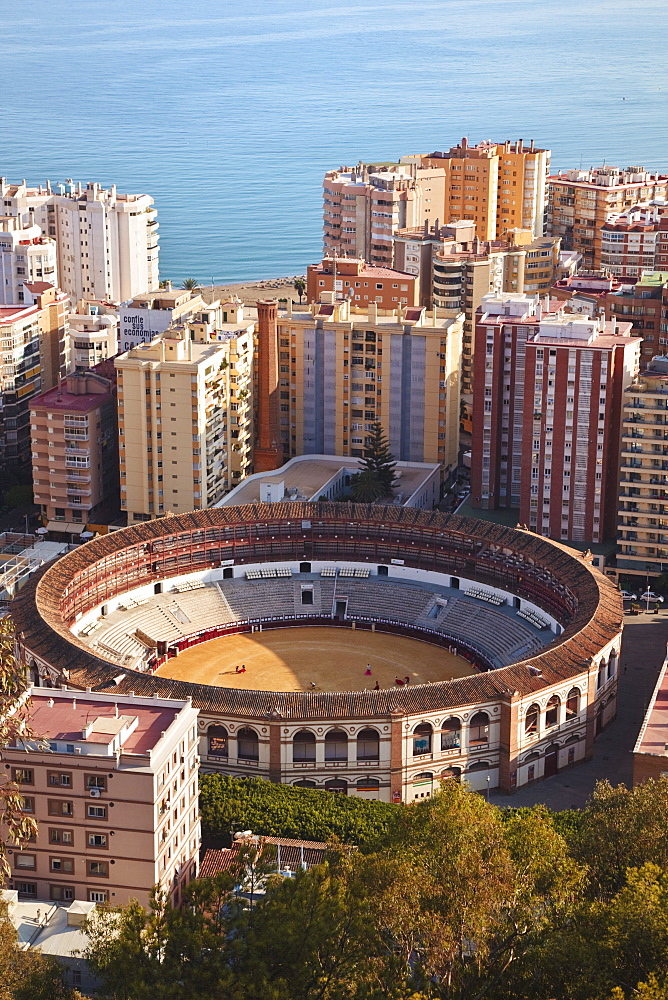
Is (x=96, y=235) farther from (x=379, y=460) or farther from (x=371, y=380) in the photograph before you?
(x=379, y=460)

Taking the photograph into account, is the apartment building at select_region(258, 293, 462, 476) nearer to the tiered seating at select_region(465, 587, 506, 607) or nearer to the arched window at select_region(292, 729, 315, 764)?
the tiered seating at select_region(465, 587, 506, 607)

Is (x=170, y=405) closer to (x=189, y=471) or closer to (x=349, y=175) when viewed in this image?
(x=189, y=471)

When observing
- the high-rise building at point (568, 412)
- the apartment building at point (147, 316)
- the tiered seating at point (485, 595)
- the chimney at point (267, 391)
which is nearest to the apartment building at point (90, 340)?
the apartment building at point (147, 316)

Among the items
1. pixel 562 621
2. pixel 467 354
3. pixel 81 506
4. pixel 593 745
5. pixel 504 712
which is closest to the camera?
pixel 504 712

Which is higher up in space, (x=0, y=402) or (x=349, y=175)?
(x=349, y=175)

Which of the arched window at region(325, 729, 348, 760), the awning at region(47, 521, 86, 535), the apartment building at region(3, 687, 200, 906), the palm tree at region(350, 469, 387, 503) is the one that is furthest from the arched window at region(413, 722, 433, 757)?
the awning at region(47, 521, 86, 535)

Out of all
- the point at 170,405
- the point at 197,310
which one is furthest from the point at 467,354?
the point at 170,405

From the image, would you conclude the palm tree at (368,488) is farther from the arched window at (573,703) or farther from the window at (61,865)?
the window at (61,865)
